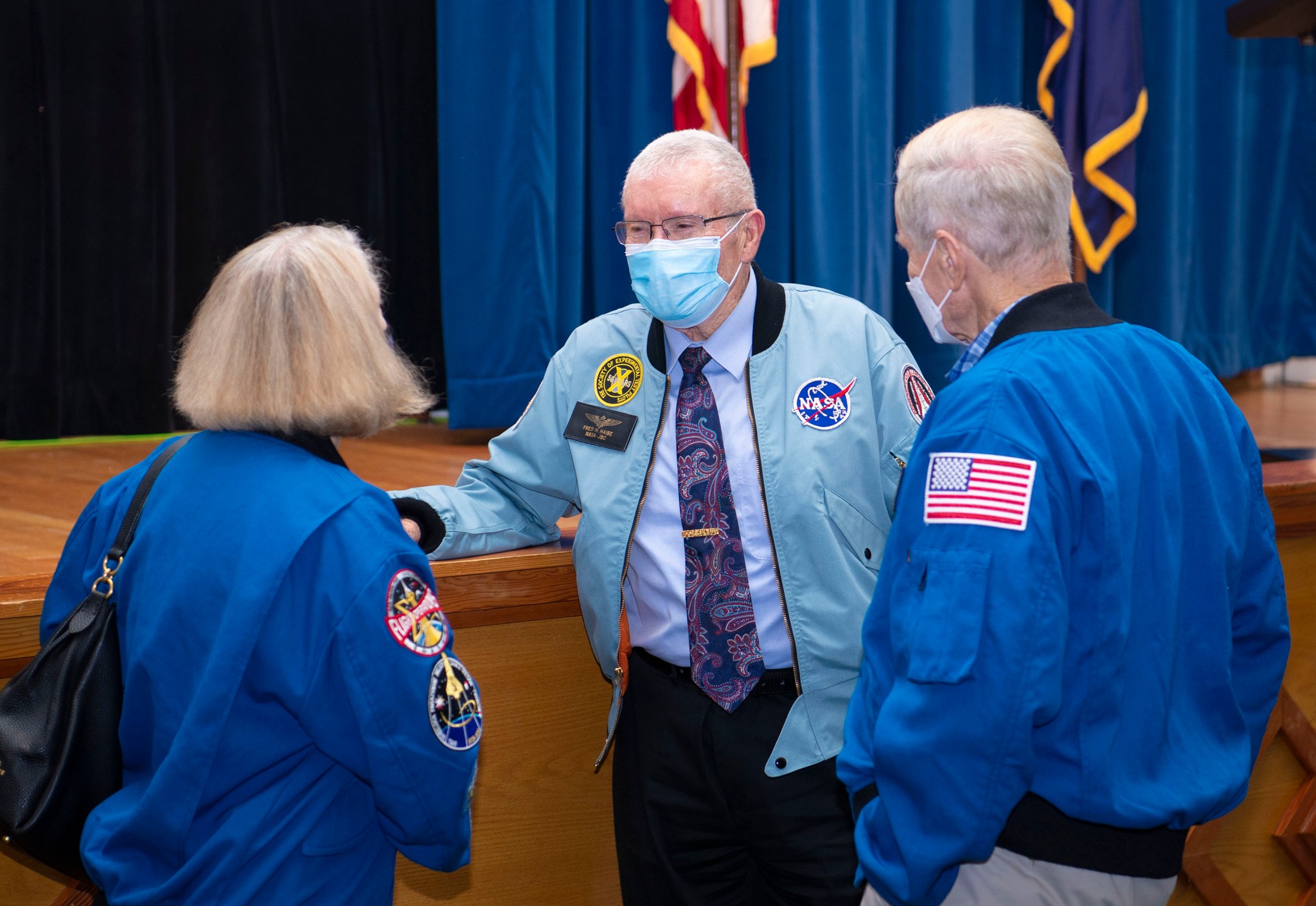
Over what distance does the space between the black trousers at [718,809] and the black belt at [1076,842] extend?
0.46 meters

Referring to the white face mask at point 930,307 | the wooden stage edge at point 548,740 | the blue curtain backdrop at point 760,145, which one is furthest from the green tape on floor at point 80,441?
the white face mask at point 930,307

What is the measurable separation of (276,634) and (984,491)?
0.69 metres

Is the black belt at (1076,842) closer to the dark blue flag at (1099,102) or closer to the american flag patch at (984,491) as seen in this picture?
the american flag patch at (984,491)

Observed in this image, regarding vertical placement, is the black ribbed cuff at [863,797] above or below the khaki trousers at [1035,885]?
Result: above

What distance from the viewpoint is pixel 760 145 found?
3.30 metres

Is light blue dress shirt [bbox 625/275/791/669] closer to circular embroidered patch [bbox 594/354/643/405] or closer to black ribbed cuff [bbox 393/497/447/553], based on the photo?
circular embroidered patch [bbox 594/354/643/405]

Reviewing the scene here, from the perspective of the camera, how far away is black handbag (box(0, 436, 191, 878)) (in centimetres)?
114

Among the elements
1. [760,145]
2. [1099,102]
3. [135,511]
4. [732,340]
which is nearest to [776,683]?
[732,340]

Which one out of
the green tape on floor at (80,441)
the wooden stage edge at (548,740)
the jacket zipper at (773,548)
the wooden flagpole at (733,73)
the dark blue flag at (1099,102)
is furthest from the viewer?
the dark blue flag at (1099,102)

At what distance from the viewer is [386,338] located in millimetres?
1270

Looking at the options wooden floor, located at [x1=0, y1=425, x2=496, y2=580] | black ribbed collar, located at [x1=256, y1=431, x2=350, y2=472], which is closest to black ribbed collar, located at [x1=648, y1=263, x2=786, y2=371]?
black ribbed collar, located at [x1=256, y1=431, x2=350, y2=472]

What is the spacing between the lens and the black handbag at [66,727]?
3.76 ft

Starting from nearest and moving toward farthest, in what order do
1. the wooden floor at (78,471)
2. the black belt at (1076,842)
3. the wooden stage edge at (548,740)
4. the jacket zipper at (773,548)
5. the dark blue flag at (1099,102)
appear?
1. the black belt at (1076,842)
2. the jacket zipper at (773,548)
3. the wooden stage edge at (548,740)
4. the wooden floor at (78,471)
5. the dark blue flag at (1099,102)

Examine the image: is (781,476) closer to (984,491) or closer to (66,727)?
(984,491)
